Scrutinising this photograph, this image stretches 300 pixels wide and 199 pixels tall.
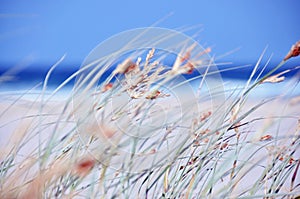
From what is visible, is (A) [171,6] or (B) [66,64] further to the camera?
(A) [171,6]

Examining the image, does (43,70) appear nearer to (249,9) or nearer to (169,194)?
(169,194)

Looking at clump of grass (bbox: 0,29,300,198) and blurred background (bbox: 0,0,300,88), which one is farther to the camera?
blurred background (bbox: 0,0,300,88)

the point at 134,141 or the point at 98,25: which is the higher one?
the point at 98,25

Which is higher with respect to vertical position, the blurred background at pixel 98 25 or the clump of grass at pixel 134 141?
the blurred background at pixel 98 25

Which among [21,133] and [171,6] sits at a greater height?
[171,6]

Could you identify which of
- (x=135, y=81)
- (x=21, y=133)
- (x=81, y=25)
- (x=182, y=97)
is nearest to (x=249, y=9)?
(x=81, y=25)

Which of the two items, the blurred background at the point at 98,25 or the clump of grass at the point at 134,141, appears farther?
the blurred background at the point at 98,25

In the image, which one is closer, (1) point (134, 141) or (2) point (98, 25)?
(1) point (134, 141)

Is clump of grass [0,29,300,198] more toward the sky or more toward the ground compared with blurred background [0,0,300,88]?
more toward the ground
